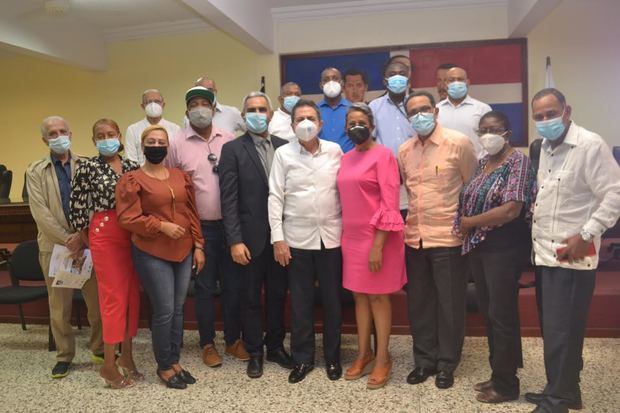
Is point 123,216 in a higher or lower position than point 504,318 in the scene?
higher

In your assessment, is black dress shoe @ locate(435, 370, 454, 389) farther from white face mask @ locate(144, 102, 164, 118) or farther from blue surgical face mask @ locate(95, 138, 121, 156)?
white face mask @ locate(144, 102, 164, 118)

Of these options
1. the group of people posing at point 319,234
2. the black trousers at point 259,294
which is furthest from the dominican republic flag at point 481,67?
the black trousers at point 259,294

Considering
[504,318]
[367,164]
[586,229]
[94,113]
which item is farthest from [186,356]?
[94,113]

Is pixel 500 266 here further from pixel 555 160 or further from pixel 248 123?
pixel 248 123

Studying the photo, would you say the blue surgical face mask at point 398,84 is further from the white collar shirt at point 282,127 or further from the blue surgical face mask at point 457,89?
the white collar shirt at point 282,127

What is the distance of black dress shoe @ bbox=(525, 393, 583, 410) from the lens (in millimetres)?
2236

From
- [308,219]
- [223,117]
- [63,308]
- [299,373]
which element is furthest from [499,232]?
[63,308]

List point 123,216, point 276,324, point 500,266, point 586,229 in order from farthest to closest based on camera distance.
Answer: point 276,324
point 123,216
point 500,266
point 586,229

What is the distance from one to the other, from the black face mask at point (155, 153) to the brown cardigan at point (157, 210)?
87 mm

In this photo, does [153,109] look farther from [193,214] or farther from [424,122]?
[424,122]

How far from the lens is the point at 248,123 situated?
2.80m

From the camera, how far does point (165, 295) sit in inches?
104

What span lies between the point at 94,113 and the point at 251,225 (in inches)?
216

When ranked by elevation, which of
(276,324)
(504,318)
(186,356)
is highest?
(504,318)
